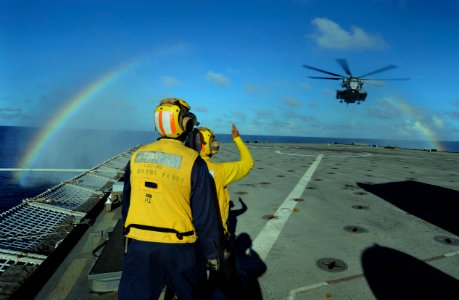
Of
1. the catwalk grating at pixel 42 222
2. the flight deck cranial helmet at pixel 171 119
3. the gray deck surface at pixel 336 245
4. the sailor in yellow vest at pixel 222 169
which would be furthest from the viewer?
the catwalk grating at pixel 42 222

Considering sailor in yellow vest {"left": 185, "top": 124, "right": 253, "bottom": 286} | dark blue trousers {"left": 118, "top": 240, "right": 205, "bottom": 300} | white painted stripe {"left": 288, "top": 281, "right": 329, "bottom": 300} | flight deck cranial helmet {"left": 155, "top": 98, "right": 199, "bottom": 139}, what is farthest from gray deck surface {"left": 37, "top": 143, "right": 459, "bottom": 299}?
flight deck cranial helmet {"left": 155, "top": 98, "right": 199, "bottom": 139}

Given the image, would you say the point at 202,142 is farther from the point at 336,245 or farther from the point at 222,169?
the point at 336,245

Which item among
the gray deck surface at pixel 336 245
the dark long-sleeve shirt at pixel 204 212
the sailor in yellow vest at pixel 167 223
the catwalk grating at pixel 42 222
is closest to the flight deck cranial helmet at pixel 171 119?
the sailor in yellow vest at pixel 167 223

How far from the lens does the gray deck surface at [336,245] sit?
165 inches

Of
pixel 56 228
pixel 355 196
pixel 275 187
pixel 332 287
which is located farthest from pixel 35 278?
pixel 355 196

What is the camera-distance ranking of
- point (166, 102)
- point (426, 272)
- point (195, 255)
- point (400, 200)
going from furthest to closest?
point (400, 200), point (426, 272), point (166, 102), point (195, 255)

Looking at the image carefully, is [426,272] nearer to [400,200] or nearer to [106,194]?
[400,200]

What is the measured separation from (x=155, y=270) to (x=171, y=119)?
5.24 ft

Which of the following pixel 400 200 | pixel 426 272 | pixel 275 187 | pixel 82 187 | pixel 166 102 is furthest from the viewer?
pixel 275 187

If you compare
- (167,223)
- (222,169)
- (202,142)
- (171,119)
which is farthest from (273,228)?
(171,119)

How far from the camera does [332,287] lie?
13.8ft

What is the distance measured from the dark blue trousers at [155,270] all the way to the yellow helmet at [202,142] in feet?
4.89

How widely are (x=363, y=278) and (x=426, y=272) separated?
1.16 meters

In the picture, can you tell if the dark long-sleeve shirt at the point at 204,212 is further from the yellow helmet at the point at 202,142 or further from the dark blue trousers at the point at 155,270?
the yellow helmet at the point at 202,142
